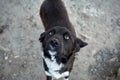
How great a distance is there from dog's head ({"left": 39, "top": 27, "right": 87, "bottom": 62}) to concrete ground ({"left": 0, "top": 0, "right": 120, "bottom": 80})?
1.26 m

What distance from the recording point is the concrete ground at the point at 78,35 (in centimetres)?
584

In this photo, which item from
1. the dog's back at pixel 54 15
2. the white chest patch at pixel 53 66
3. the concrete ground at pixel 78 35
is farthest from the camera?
the concrete ground at pixel 78 35

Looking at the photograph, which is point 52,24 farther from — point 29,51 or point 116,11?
point 116,11

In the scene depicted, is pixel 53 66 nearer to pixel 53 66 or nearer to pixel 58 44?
pixel 53 66

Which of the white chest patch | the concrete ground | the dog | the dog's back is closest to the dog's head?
the dog

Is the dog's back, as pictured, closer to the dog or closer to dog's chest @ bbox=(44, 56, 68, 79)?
the dog

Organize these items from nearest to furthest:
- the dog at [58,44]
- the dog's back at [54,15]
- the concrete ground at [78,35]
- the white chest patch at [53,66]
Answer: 1. the dog at [58,44]
2. the white chest patch at [53,66]
3. the dog's back at [54,15]
4. the concrete ground at [78,35]

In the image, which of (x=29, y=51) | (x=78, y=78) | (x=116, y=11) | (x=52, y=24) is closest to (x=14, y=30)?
(x=29, y=51)

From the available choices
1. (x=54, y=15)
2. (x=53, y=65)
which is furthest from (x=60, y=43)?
(x=54, y=15)

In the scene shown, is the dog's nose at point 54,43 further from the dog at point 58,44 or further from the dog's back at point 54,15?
the dog's back at point 54,15

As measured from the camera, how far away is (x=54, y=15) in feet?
17.9

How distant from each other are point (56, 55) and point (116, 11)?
2562 mm

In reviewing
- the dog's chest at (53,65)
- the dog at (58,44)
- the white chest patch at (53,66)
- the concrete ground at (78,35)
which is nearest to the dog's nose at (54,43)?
Result: the dog at (58,44)

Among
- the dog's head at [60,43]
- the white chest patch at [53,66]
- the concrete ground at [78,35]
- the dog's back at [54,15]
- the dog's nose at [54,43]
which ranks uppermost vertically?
the dog's nose at [54,43]
